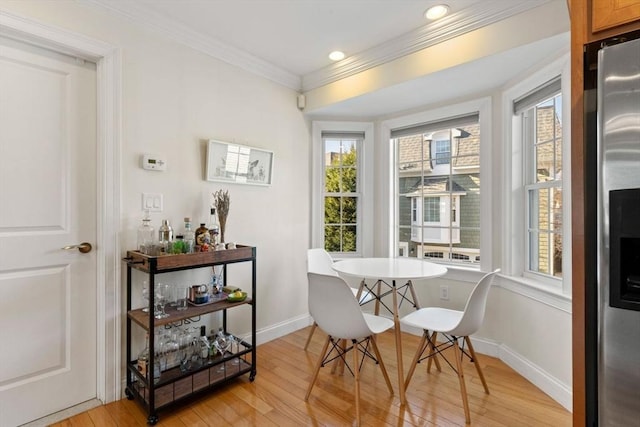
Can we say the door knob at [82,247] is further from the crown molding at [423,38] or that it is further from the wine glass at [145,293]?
the crown molding at [423,38]

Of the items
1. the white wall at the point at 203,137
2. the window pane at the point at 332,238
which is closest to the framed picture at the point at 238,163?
the white wall at the point at 203,137

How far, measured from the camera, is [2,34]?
1681 mm

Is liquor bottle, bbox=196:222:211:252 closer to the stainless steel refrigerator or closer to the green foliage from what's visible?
the green foliage

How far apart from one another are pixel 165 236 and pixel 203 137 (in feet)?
2.78

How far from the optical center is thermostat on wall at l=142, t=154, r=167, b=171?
6.97 feet

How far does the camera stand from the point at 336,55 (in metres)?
2.75

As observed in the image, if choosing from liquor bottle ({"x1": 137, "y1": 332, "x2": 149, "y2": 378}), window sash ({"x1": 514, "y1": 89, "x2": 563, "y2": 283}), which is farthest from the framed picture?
window sash ({"x1": 514, "y1": 89, "x2": 563, "y2": 283})

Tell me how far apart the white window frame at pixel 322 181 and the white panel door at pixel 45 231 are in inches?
76.0

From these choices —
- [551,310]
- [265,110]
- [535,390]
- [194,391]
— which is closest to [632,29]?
[551,310]

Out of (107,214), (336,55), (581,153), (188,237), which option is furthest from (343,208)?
(581,153)

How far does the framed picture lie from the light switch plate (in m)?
0.40

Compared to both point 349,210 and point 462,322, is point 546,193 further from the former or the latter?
point 349,210

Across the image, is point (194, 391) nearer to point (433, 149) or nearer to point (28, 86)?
point (28, 86)

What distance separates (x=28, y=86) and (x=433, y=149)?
10.1ft
